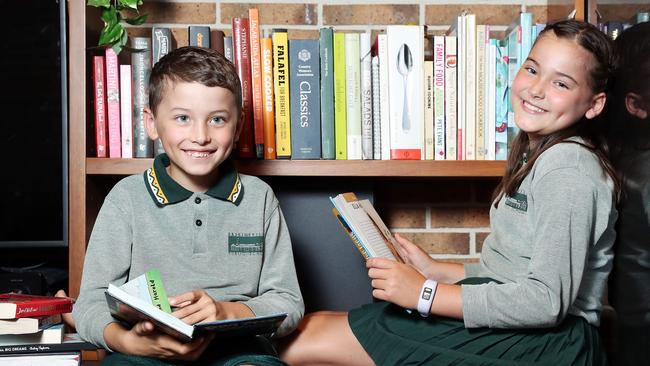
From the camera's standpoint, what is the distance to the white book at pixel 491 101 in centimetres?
152

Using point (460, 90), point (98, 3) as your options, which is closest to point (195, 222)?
point (98, 3)

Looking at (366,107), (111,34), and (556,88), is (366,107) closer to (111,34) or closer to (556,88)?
(556,88)

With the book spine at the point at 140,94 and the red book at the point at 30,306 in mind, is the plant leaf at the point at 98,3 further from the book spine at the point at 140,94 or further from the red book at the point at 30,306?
the red book at the point at 30,306

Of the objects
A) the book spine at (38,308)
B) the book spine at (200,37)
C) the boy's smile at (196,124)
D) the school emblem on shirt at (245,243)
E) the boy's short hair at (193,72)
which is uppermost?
the book spine at (200,37)

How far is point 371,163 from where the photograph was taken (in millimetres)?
1488

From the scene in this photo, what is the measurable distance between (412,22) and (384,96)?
42 centimetres

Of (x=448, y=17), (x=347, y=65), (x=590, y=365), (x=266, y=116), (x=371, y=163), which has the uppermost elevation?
(x=448, y=17)

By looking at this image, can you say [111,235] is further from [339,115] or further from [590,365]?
[590,365]

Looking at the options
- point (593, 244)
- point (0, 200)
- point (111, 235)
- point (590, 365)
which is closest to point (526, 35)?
point (593, 244)

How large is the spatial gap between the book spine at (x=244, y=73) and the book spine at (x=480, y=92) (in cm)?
49

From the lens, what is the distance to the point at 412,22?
6.04 ft

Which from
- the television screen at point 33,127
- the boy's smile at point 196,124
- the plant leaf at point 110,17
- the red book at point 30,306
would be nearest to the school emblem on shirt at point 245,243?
the boy's smile at point 196,124

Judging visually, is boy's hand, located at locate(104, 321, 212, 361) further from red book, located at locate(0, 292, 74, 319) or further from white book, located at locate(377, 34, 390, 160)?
white book, located at locate(377, 34, 390, 160)

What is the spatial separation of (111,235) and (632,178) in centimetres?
89
